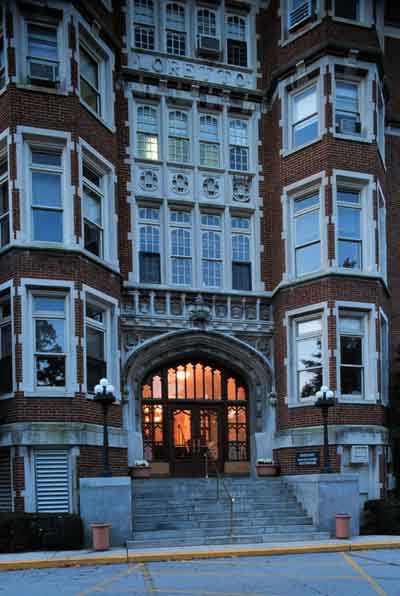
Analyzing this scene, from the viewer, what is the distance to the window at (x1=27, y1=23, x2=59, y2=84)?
17141 millimetres

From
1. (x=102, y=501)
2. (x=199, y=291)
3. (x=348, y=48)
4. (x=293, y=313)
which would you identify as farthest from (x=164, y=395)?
(x=348, y=48)

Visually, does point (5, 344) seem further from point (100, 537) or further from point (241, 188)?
point (241, 188)

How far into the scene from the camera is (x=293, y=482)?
58.7 ft

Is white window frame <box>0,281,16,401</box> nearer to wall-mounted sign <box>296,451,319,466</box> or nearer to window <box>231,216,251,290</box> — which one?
window <box>231,216,251,290</box>

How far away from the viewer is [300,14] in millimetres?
20484

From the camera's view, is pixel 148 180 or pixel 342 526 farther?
pixel 148 180

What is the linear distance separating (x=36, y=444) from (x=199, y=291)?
673cm

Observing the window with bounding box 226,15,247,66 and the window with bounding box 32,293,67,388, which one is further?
the window with bounding box 226,15,247,66

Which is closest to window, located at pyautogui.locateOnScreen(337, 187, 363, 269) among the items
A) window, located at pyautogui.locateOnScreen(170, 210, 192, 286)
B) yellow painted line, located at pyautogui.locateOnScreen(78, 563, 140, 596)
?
window, located at pyautogui.locateOnScreen(170, 210, 192, 286)

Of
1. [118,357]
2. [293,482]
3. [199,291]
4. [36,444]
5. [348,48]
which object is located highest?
[348,48]

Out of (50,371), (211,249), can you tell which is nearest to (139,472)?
(50,371)

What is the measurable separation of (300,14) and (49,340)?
1211 centimetres

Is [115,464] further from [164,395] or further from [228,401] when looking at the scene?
[228,401]

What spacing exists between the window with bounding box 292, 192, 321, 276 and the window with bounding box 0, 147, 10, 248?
8077mm
